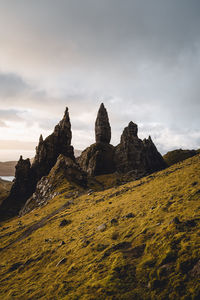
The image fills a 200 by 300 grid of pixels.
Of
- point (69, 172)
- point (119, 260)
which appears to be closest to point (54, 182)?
point (69, 172)

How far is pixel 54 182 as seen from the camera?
90.4m

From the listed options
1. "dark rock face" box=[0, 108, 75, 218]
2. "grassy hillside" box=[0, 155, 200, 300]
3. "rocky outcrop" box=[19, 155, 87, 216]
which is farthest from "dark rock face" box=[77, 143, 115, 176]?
"grassy hillside" box=[0, 155, 200, 300]

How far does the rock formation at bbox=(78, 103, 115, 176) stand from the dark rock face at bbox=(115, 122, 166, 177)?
9.49m

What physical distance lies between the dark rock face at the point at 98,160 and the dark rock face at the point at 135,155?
7.84m

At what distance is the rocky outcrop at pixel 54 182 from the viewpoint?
84.5 m

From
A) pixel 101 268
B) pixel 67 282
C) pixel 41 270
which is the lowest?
pixel 41 270

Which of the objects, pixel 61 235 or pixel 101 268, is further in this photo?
pixel 61 235

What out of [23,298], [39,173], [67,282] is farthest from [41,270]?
[39,173]

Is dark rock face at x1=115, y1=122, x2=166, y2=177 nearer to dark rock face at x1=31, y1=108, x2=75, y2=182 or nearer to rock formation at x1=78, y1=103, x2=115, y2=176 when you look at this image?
rock formation at x1=78, y1=103, x2=115, y2=176

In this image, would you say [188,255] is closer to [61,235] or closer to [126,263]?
[126,263]

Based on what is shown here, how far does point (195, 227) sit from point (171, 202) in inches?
491

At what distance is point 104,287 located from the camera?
15.0 metres

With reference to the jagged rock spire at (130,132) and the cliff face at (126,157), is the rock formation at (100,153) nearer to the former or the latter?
the cliff face at (126,157)

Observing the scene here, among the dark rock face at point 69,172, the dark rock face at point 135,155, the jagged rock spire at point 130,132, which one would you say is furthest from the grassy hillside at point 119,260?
the jagged rock spire at point 130,132
